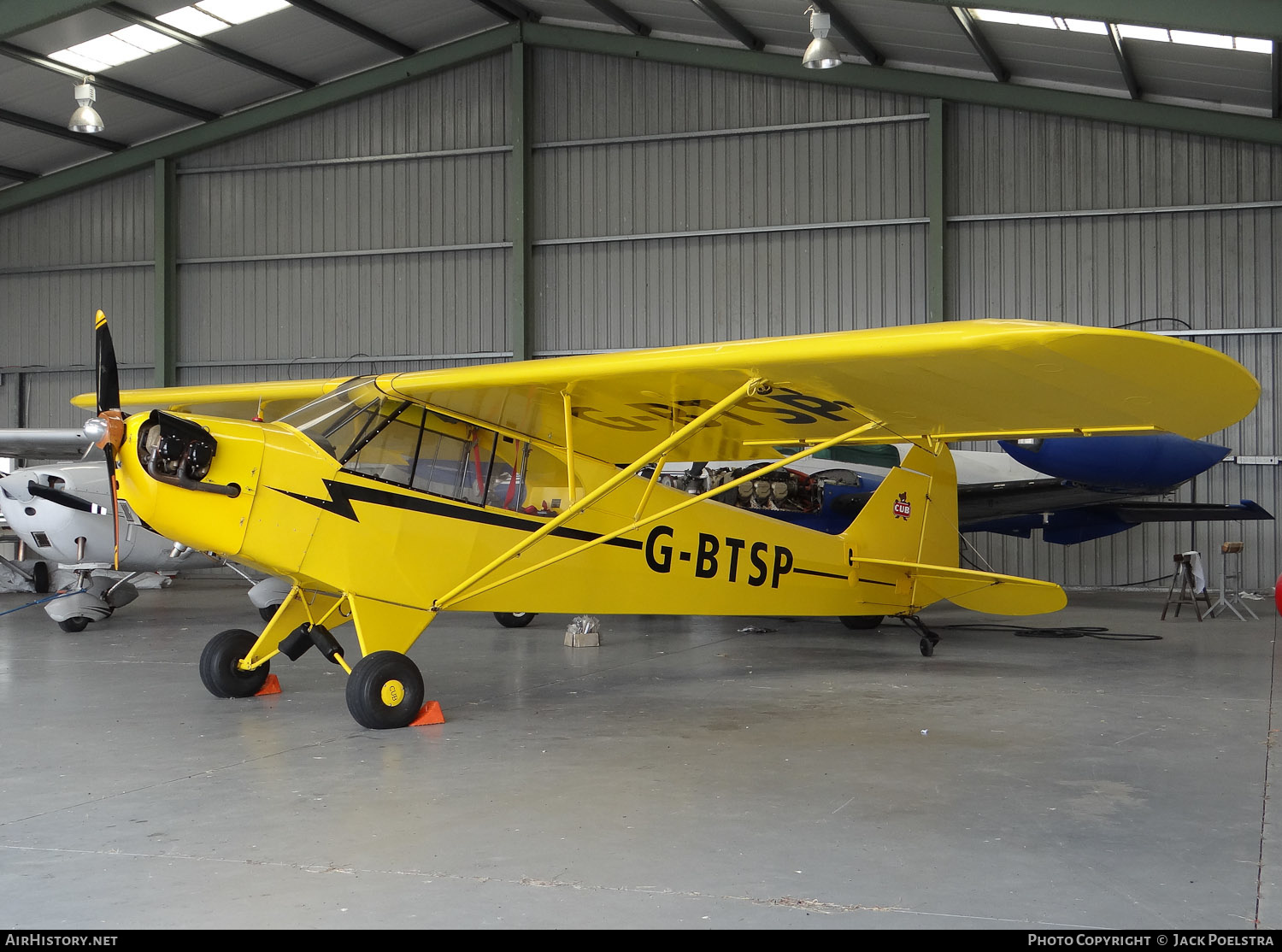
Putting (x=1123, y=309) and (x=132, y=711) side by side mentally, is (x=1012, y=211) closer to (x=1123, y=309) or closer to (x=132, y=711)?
(x=1123, y=309)

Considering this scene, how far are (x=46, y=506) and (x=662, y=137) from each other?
12068 millimetres

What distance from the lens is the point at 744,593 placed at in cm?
812

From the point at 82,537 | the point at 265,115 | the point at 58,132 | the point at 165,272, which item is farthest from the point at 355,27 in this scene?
the point at 82,537

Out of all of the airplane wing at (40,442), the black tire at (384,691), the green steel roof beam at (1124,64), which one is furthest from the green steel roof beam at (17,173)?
the black tire at (384,691)

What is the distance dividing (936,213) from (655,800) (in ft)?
50.1

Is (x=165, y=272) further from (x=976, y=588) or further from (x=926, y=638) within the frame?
(x=976, y=588)

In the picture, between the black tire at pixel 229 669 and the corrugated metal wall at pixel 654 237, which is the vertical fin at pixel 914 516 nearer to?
the black tire at pixel 229 669

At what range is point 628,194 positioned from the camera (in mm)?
19781

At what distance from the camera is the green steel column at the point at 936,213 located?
17828 millimetres

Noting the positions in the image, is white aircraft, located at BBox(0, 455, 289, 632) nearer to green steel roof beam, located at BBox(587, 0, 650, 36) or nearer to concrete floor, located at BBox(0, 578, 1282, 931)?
concrete floor, located at BBox(0, 578, 1282, 931)

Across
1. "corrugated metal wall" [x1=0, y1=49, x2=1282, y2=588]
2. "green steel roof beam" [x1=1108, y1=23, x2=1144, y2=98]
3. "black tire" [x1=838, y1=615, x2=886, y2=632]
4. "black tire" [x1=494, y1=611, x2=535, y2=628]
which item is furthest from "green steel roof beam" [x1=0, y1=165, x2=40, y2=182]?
"green steel roof beam" [x1=1108, y1=23, x2=1144, y2=98]

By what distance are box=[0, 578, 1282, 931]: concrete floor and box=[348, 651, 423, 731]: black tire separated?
5.0 inches

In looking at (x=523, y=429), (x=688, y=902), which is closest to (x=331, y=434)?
(x=523, y=429)

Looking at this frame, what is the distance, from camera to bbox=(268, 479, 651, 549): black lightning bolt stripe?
19.9ft
